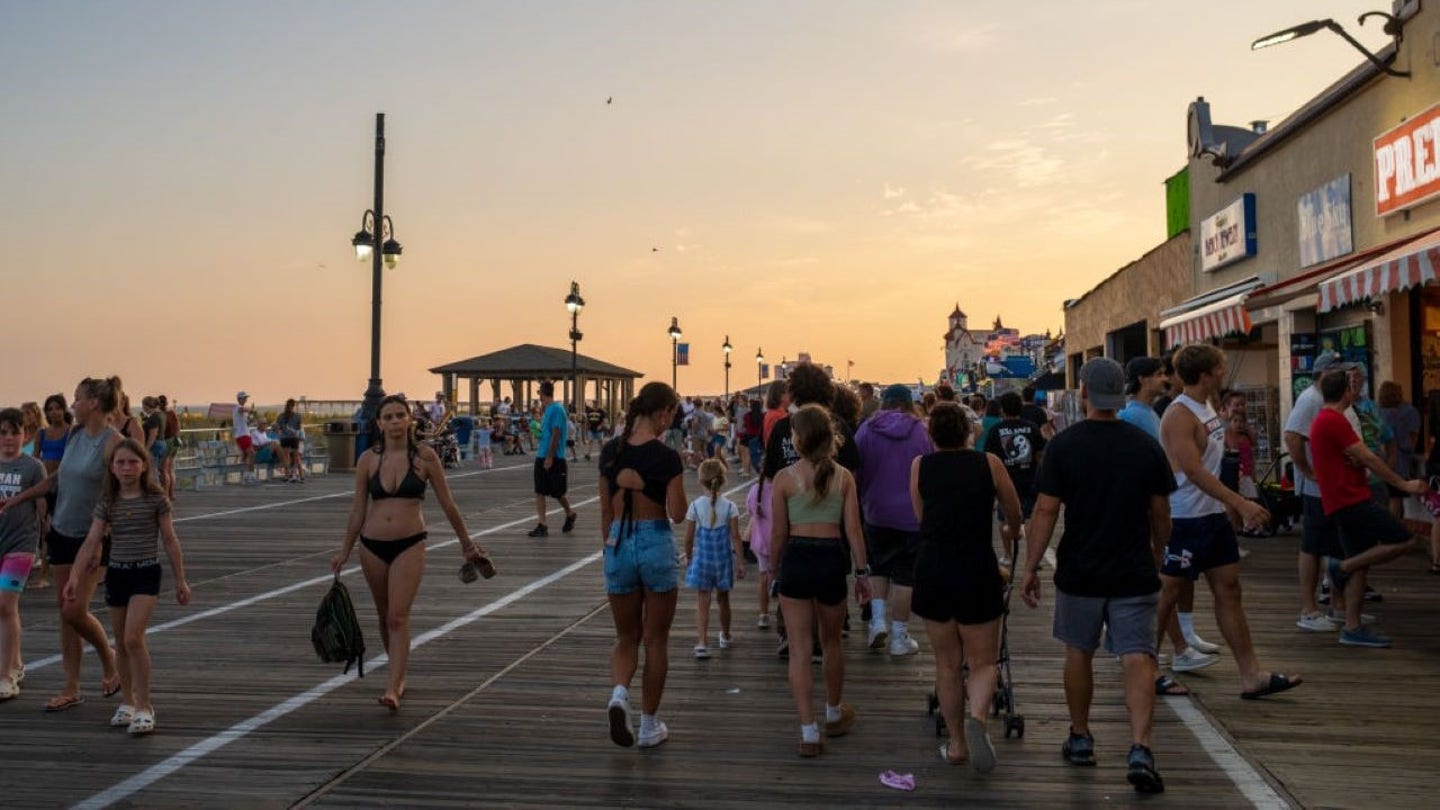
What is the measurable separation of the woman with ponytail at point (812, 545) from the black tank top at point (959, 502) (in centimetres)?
40

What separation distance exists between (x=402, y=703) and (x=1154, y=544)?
4.26 meters

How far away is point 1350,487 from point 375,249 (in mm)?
19010

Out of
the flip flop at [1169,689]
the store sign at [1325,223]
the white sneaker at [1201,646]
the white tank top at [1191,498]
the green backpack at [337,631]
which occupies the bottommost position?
the flip flop at [1169,689]

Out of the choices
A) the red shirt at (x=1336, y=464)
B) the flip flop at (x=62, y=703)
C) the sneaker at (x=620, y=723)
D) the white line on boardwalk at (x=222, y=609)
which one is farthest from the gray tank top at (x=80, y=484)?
the red shirt at (x=1336, y=464)

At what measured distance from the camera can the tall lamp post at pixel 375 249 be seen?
23.2 metres

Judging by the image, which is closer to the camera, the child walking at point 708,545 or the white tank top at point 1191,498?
the white tank top at point 1191,498

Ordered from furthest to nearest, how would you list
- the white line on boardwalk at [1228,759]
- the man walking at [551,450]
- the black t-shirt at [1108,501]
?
the man walking at [551,450] < the black t-shirt at [1108,501] < the white line on boardwalk at [1228,759]

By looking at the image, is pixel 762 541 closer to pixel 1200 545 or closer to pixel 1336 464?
pixel 1200 545

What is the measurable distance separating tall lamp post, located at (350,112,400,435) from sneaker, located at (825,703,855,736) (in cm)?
1822

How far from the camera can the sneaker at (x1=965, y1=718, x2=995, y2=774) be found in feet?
18.4

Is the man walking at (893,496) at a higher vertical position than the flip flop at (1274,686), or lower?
higher

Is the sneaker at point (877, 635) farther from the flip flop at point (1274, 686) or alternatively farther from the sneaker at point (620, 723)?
the sneaker at point (620, 723)

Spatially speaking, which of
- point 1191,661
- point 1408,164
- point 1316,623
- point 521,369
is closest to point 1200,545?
point 1191,661

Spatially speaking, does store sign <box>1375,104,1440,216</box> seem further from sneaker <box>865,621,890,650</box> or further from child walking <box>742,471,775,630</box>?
child walking <box>742,471,775,630</box>
